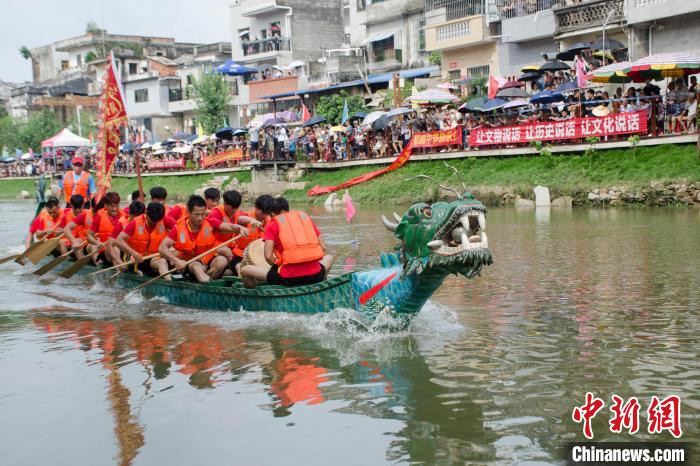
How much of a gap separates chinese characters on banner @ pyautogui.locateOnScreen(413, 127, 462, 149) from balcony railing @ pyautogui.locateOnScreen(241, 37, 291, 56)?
74.5 feet

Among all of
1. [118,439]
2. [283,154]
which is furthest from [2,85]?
[118,439]

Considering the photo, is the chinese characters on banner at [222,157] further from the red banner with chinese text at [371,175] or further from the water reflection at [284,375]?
the water reflection at [284,375]

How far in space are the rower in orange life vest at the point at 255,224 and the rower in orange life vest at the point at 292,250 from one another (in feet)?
1.38

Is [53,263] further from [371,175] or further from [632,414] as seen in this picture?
[371,175]

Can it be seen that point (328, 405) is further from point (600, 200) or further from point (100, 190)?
point (600, 200)

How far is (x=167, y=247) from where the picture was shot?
452 inches

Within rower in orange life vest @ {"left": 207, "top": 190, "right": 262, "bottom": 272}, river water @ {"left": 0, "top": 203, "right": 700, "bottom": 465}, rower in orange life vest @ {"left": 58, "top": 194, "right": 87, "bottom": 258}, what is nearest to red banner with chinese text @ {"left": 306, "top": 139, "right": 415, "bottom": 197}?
rower in orange life vest @ {"left": 58, "top": 194, "right": 87, "bottom": 258}

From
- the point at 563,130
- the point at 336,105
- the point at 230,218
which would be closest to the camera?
the point at 230,218

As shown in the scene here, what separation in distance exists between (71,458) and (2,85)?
9061 cm

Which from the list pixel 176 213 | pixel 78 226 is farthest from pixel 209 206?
pixel 78 226

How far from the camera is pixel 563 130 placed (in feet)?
82.2

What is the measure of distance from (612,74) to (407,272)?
52.2 feet

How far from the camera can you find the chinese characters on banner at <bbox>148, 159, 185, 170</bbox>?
1754 inches

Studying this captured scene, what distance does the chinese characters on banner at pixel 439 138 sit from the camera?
28.8 m
